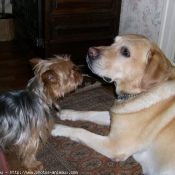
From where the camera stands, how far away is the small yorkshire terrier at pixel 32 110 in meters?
2.22

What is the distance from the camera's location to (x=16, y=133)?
2236 millimetres

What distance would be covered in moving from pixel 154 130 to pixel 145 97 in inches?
11.4

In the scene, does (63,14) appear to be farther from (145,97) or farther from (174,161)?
(174,161)

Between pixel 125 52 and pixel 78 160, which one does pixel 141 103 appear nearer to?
pixel 125 52

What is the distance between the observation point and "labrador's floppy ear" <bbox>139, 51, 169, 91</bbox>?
203 cm

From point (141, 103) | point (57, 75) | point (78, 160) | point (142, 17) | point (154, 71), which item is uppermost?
point (142, 17)

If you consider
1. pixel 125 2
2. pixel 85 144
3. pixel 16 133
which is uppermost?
pixel 125 2

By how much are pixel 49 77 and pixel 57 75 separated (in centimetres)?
13

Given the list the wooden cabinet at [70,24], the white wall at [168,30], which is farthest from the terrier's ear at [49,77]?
the white wall at [168,30]

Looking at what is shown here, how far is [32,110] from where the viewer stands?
230cm

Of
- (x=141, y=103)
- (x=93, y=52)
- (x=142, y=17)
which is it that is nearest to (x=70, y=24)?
(x=142, y=17)

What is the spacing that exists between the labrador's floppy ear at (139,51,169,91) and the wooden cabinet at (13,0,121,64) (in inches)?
70.6

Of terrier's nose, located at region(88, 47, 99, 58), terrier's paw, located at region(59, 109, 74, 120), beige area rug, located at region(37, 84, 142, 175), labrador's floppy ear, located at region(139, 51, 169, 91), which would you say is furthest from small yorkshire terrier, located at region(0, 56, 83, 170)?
labrador's floppy ear, located at region(139, 51, 169, 91)

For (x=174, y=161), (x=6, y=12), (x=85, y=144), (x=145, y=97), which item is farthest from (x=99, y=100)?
(x=6, y=12)
